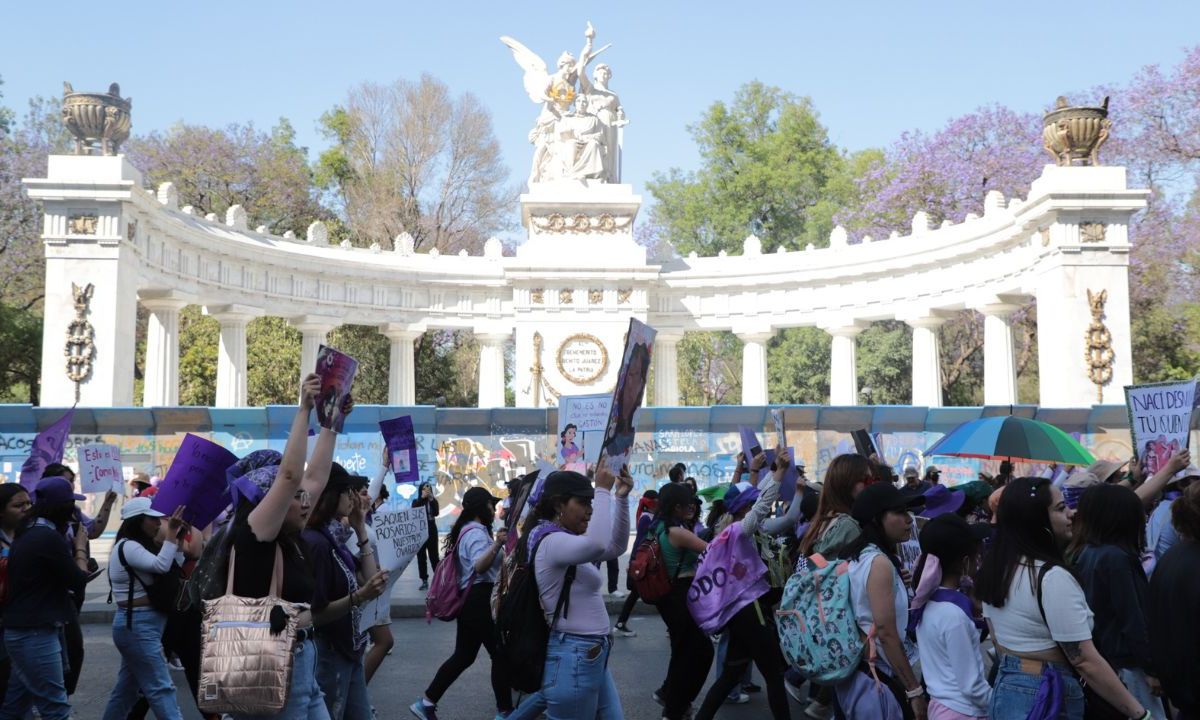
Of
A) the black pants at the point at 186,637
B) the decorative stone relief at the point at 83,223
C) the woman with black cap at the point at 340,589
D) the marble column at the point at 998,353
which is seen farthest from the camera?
the marble column at the point at 998,353

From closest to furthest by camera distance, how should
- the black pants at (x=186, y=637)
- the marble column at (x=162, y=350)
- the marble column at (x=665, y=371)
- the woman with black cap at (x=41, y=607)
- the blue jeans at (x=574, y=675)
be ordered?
the blue jeans at (x=574, y=675) → the woman with black cap at (x=41, y=607) → the black pants at (x=186, y=637) → the marble column at (x=162, y=350) → the marble column at (x=665, y=371)

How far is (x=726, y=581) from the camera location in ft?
25.2

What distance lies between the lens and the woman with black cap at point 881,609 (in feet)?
17.8

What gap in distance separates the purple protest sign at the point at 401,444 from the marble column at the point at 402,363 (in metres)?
25.8

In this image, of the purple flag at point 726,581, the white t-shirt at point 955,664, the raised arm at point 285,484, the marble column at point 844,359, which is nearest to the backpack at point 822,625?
the white t-shirt at point 955,664

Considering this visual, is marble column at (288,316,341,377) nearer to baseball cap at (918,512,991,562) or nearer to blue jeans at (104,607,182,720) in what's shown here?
blue jeans at (104,607,182,720)

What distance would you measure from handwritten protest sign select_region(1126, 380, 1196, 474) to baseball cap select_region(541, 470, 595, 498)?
4.62 metres

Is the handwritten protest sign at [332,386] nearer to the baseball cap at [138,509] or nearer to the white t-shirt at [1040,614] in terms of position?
the baseball cap at [138,509]

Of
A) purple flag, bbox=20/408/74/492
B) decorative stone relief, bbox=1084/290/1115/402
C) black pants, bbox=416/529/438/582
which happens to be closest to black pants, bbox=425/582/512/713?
purple flag, bbox=20/408/74/492

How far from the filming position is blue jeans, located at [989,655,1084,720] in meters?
4.95

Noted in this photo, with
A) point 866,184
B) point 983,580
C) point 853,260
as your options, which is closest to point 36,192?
point 853,260

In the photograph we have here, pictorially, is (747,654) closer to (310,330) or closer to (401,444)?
(401,444)

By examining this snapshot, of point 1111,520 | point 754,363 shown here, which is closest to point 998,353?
point 754,363

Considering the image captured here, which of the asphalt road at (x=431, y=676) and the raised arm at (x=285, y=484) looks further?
the asphalt road at (x=431, y=676)
